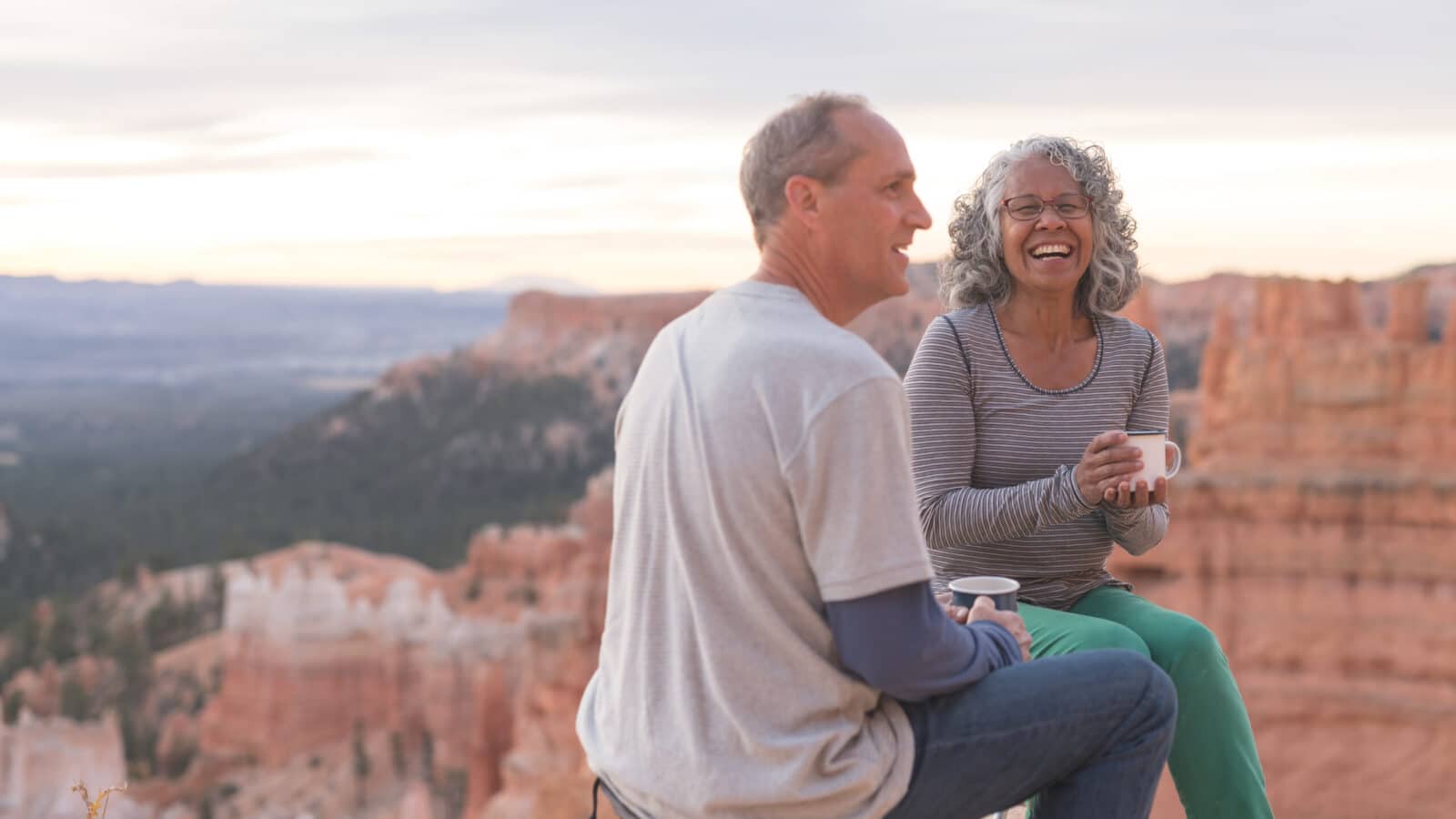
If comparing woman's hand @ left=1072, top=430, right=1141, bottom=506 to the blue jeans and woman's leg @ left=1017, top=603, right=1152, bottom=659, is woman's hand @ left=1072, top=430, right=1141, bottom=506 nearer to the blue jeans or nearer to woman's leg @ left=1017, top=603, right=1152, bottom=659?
woman's leg @ left=1017, top=603, right=1152, bottom=659

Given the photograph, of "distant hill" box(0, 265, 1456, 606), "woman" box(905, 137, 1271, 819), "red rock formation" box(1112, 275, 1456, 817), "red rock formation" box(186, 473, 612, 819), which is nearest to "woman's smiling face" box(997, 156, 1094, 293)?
"woman" box(905, 137, 1271, 819)

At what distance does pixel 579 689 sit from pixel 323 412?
45.1m

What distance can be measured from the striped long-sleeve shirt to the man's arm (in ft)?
2.56

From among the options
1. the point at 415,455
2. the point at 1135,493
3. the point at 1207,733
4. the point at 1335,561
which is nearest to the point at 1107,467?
the point at 1135,493

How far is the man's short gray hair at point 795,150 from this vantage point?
6.50 feet

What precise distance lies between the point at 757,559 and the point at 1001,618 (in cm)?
53

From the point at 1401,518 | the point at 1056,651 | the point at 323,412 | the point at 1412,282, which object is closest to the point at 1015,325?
the point at 1056,651

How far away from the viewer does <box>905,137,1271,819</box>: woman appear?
2531 mm

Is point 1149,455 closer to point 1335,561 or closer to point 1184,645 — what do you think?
point 1184,645

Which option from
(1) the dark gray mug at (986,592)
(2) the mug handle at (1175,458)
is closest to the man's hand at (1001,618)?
(1) the dark gray mug at (986,592)

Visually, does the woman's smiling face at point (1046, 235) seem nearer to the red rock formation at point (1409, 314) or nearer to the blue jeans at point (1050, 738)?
the blue jeans at point (1050, 738)

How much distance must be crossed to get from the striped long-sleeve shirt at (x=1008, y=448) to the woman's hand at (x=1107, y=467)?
0.08 metres

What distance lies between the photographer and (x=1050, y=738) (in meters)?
1.98

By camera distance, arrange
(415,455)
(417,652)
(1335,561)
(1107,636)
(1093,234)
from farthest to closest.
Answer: (415,455)
(417,652)
(1335,561)
(1093,234)
(1107,636)
